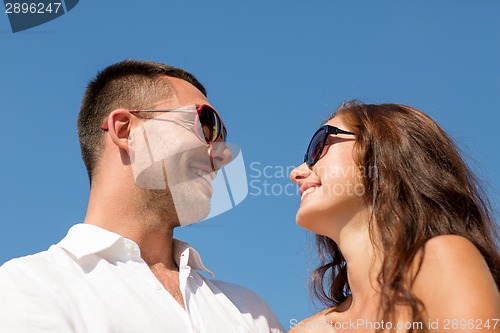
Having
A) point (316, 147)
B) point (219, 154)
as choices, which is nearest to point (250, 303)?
point (316, 147)

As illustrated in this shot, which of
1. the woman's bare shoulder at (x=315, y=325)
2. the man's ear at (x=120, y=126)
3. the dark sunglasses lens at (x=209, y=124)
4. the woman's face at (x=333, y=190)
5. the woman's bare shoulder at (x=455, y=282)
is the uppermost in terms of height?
the man's ear at (x=120, y=126)

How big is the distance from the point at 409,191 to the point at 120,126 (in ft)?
7.48

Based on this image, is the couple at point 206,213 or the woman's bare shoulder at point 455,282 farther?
the couple at point 206,213

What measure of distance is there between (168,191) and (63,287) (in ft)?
4.55

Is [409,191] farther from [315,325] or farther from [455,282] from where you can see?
[315,325]

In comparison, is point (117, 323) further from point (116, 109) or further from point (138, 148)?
point (116, 109)

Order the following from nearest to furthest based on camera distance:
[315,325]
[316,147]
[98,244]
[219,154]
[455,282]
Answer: [455,282], [98,244], [315,325], [316,147], [219,154]

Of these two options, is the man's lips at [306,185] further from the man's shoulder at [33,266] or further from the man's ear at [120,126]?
the man's shoulder at [33,266]

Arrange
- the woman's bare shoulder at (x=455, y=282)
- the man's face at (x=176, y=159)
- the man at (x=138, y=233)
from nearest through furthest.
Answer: the woman's bare shoulder at (x=455, y=282) → the man at (x=138, y=233) → the man's face at (x=176, y=159)

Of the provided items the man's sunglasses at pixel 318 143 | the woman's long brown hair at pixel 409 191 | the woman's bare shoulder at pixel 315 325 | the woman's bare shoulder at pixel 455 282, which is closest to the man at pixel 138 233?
the woman's bare shoulder at pixel 315 325

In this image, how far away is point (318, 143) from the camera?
179 inches

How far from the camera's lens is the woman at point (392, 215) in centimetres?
352

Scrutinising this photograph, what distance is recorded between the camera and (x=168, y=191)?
4.92 meters

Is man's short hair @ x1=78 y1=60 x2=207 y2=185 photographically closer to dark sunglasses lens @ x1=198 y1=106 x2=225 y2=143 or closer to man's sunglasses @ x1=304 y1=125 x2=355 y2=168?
dark sunglasses lens @ x1=198 y1=106 x2=225 y2=143
